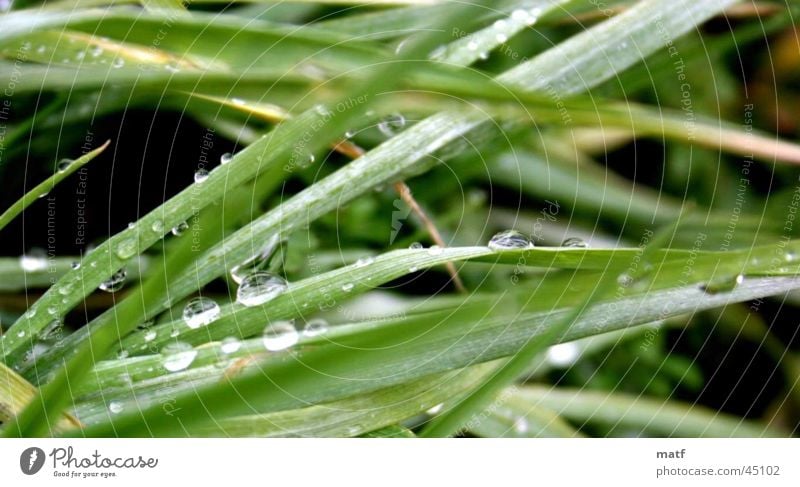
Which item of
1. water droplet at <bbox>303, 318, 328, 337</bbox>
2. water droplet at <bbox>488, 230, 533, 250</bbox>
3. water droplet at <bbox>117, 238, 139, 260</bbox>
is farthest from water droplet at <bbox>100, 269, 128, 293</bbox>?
water droplet at <bbox>488, 230, 533, 250</bbox>

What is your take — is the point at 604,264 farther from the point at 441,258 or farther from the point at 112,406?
the point at 112,406

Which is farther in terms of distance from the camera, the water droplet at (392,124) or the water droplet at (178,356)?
the water droplet at (392,124)

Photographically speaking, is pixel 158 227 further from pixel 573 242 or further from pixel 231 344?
pixel 573 242

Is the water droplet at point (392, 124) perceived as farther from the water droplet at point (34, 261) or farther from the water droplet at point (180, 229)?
the water droplet at point (34, 261)
